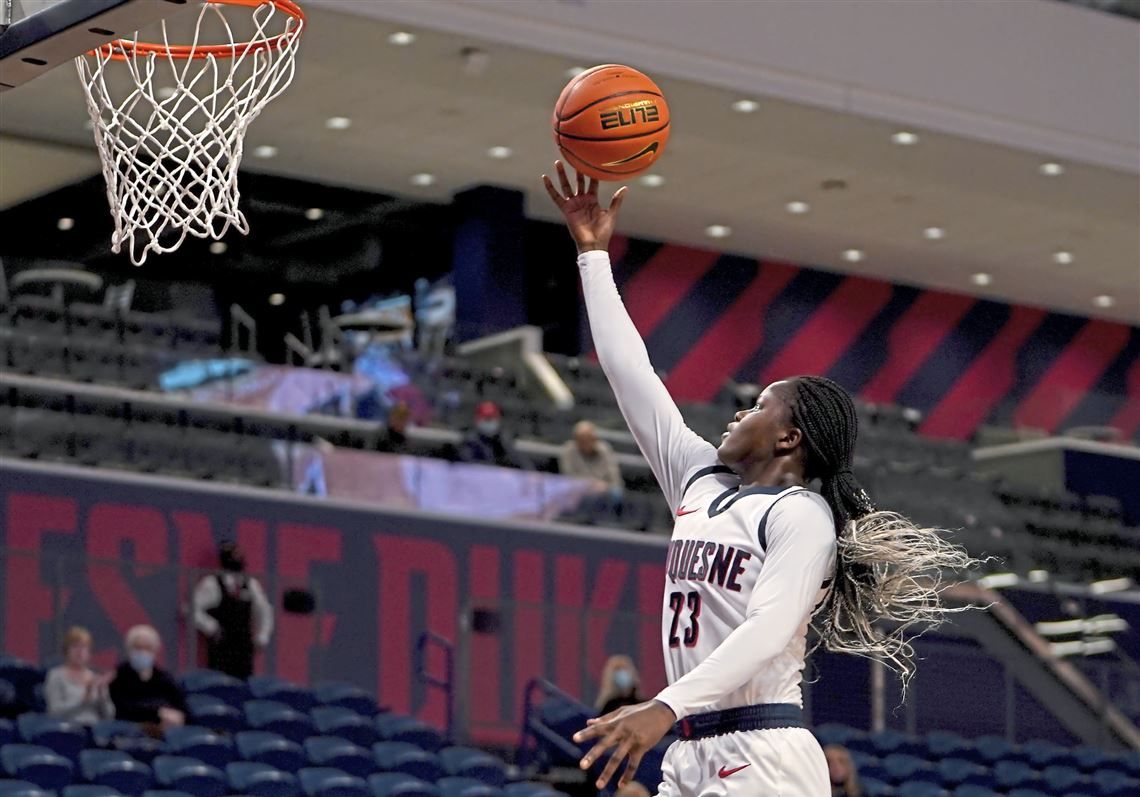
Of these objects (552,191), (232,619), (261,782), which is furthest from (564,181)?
(232,619)

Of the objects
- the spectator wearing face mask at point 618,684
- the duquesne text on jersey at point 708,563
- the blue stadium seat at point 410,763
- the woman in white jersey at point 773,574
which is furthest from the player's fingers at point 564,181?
the spectator wearing face mask at point 618,684

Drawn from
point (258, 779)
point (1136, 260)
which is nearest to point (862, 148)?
point (1136, 260)

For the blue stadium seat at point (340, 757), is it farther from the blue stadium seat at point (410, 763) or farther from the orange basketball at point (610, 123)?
the orange basketball at point (610, 123)

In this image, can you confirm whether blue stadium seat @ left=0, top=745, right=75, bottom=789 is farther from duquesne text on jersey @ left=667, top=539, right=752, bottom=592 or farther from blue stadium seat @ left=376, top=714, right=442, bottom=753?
duquesne text on jersey @ left=667, top=539, right=752, bottom=592

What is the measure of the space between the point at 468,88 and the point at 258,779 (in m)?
8.85

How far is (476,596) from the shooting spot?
15.0 meters

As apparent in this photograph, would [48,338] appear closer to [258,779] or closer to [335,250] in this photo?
[258,779]

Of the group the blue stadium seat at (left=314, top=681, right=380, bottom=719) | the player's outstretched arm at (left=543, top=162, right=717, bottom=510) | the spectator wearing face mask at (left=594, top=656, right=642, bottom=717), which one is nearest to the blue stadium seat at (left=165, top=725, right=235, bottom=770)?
the blue stadium seat at (left=314, top=681, right=380, bottom=719)

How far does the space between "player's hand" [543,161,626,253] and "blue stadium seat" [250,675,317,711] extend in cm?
698

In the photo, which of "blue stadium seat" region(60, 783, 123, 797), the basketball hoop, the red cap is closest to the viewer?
the basketball hoop

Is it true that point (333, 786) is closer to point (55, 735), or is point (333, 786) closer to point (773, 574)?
point (55, 735)

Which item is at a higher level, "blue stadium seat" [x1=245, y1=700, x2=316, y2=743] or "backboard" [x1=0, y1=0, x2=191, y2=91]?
"backboard" [x1=0, y1=0, x2=191, y2=91]

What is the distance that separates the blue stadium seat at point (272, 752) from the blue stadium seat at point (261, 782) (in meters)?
0.43

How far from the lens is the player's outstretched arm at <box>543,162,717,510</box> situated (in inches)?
189
